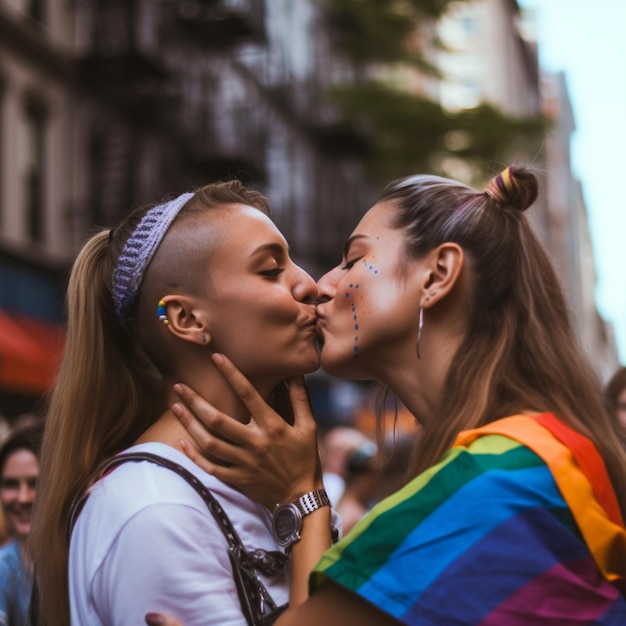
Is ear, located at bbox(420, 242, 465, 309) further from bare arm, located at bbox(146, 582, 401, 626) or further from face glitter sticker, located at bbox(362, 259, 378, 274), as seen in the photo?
bare arm, located at bbox(146, 582, 401, 626)

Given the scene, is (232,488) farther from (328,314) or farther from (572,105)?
(572,105)

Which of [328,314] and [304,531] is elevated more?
[328,314]

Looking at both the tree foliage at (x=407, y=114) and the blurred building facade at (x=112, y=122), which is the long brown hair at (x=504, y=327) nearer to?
the blurred building facade at (x=112, y=122)

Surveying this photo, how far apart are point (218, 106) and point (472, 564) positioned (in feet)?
62.7

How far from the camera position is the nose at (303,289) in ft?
8.32

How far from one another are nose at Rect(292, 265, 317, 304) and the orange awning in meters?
8.25

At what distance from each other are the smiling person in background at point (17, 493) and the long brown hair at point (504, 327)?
2217mm

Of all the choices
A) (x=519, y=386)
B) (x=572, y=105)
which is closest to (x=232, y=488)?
(x=519, y=386)

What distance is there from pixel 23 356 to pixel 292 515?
9.78 meters

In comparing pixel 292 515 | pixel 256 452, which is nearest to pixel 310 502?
pixel 292 515

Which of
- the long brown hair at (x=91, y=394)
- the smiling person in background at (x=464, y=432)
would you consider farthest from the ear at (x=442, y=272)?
the long brown hair at (x=91, y=394)

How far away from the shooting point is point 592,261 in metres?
140

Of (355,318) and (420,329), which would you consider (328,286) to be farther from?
(420,329)

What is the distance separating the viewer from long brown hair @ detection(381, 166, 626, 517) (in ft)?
6.95
